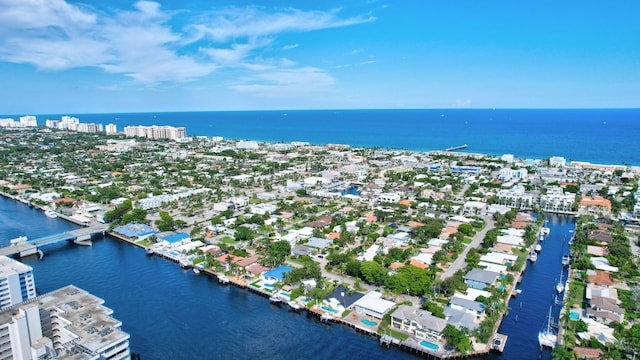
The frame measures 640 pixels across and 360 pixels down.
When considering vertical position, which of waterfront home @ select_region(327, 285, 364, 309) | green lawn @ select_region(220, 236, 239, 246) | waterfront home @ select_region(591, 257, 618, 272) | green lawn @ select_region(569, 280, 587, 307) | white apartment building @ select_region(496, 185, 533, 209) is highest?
white apartment building @ select_region(496, 185, 533, 209)

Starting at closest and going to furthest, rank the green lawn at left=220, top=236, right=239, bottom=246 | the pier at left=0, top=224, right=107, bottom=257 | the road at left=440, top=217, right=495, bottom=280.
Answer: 1. the road at left=440, top=217, right=495, bottom=280
2. the pier at left=0, top=224, right=107, bottom=257
3. the green lawn at left=220, top=236, right=239, bottom=246

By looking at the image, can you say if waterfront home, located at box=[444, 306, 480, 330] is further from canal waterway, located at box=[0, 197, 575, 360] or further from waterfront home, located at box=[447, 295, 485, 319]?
canal waterway, located at box=[0, 197, 575, 360]

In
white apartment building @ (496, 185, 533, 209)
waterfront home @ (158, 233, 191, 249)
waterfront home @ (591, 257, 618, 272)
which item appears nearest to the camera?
waterfront home @ (591, 257, 618, 272)

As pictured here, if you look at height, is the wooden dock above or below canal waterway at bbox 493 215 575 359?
above

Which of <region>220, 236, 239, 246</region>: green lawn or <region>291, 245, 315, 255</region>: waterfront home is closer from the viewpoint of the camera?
<region>291, 245, 315, 255</region>: waterfront home

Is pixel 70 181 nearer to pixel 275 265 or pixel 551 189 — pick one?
pixel 275 265

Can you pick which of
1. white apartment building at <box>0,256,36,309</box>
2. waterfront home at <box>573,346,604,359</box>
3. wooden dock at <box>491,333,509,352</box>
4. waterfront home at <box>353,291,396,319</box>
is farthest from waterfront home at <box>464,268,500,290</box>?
white apartment building at <box>0,256,36,309</box>

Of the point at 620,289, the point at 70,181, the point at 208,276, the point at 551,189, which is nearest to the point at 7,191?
the point at 70,181

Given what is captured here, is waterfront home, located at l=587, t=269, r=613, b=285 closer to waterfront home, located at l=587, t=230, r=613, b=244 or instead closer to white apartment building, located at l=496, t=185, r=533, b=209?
waterfront home, located at l=587, t=230, r=613, b=244
